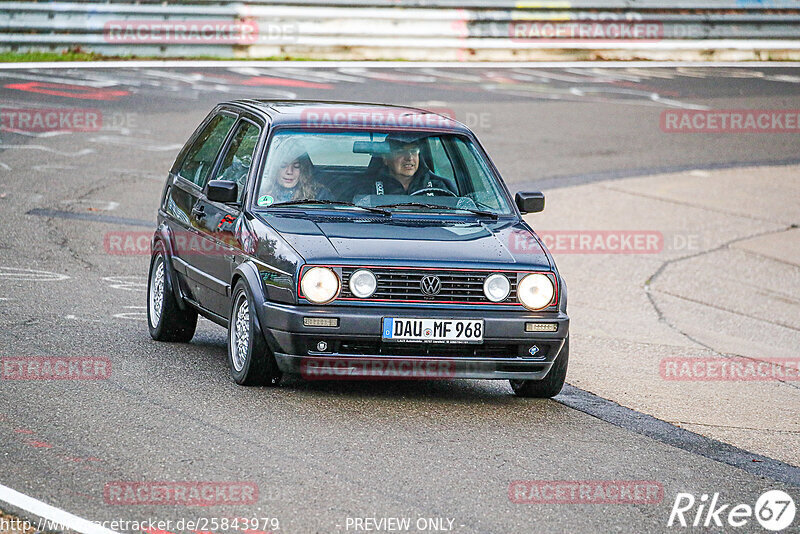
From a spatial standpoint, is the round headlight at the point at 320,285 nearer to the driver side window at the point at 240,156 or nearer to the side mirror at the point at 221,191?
the side mirror at the point at 221,191

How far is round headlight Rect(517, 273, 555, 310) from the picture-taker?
7480 mm

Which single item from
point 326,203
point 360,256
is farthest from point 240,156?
point 360,256

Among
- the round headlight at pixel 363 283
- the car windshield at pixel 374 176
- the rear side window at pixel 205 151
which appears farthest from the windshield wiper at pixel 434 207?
the rear side window at pixel 205 151

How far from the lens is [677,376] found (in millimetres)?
9344

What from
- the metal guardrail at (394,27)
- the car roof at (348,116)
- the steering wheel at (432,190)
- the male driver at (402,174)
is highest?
the metal guardrail at (394,27)

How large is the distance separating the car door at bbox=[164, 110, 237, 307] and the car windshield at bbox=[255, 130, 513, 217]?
2.77ft

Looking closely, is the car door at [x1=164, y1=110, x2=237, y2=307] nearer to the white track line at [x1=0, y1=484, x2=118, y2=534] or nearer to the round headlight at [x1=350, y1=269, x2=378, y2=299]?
the round headlight at [x1=350, y1=269, x2=378, y2=299]

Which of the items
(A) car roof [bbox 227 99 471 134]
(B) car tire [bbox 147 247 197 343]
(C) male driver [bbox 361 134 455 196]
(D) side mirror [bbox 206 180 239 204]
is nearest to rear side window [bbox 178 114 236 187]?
(A) car roof [bbox 227 99 471 134]

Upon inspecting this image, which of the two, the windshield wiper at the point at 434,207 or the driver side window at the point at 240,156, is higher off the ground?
the driver side window at the point at 240,156

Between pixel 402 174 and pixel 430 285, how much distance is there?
127 centimetres

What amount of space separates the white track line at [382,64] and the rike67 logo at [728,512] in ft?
63.5

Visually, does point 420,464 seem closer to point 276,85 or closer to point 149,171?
point 149,171

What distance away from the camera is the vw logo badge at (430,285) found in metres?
7.34

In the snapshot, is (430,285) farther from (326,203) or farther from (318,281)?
(326,203)
